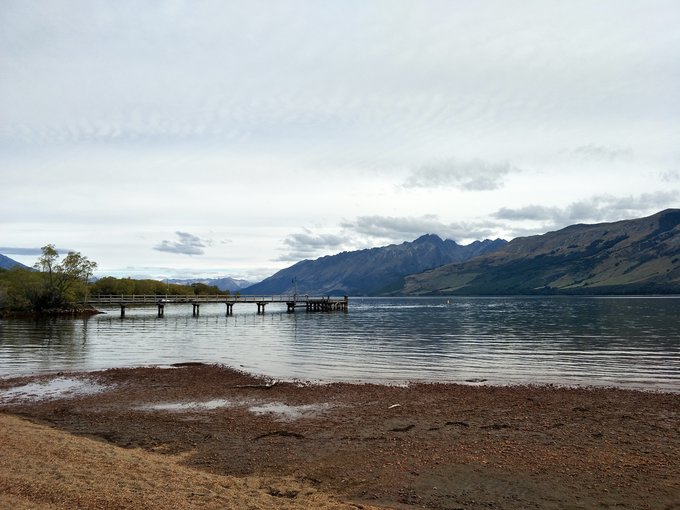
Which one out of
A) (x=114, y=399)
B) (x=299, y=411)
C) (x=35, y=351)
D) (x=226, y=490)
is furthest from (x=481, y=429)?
(x=35, y=351)

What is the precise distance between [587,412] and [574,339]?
1520 inches

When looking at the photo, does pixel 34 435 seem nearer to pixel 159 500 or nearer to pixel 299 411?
pixel 159 500

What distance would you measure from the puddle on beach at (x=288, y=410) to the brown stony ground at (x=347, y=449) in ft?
0.46

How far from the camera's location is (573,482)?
13320 mm

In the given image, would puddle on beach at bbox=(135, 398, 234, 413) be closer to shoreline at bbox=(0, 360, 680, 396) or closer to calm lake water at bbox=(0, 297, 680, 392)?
shoreline at bbox=(0, 360, 680, 396)

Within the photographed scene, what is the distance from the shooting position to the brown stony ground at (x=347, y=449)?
1206 centimetres

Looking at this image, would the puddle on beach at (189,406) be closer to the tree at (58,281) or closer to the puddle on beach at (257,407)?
the puddle on beach at (257,407)

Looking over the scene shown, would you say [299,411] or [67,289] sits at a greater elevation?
[67,289]

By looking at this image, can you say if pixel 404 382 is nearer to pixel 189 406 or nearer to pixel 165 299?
pixel 189 406

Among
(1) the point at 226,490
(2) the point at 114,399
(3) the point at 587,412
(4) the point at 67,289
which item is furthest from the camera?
(4) the point at 67,289

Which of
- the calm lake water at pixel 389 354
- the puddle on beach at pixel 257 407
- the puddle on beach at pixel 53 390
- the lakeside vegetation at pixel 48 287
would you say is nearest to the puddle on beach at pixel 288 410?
the puddle on beach at pixel 257 407

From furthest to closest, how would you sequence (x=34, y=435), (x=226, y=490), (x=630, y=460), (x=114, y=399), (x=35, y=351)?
1. (x=35, y=351)
2. (x=114, y=399)
3. (x=34, y=435)
4. (x=630, y=460)
5. (x=226, y=490)

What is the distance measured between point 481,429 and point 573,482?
5.42 meters

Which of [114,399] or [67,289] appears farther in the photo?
[67,289]
